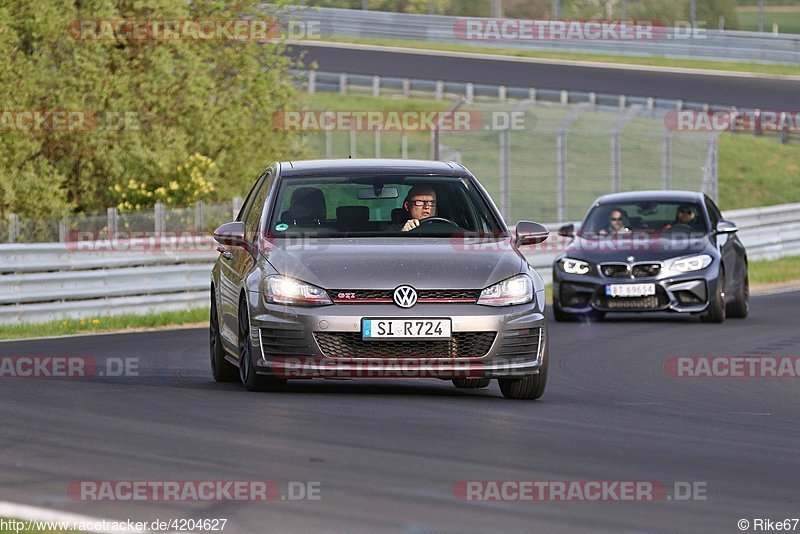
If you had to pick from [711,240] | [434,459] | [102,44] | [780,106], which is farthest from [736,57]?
[434,459]

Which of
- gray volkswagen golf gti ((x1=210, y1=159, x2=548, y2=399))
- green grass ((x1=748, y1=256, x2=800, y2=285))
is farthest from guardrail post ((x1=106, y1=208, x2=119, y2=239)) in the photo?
gray volkswagen golf gti ((x1=210, y1=159, x2=548, y2=399))

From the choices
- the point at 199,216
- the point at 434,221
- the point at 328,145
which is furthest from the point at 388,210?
the point at 328,145

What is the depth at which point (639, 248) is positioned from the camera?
2008 cm

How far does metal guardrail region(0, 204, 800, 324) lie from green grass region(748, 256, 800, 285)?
10.1 meters

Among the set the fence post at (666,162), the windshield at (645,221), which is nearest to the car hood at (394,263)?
the windshield at (645,221)

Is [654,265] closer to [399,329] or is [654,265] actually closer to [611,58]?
[399,329]

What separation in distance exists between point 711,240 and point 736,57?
120 feet

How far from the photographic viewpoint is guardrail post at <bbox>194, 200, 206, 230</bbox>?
2380cm

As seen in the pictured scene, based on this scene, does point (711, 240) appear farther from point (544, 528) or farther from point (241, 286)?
point (544, 528)

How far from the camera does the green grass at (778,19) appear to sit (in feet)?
193

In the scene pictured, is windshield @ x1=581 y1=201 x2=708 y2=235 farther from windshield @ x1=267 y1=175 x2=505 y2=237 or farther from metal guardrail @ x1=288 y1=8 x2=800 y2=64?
metal guardrail @ x1=288 y1=8 x2=800 y2=64

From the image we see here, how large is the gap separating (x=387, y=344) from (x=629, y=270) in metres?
9.47

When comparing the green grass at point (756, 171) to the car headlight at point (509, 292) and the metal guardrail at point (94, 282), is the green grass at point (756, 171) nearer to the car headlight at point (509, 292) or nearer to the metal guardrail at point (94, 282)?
the metal guardrail at point (94, 282)

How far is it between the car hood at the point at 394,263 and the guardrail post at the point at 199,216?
12453mm
